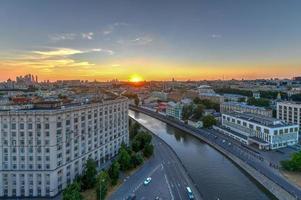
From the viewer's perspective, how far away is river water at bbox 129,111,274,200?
17.5 m

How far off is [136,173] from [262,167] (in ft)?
28.0

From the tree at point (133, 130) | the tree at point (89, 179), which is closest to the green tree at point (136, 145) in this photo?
the tree at point (133, 130)

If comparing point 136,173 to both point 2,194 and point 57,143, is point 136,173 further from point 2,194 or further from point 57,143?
point 2,194

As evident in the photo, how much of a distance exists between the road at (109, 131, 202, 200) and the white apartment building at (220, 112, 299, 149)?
28.1 feet

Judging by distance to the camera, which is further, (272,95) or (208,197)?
(272,95)

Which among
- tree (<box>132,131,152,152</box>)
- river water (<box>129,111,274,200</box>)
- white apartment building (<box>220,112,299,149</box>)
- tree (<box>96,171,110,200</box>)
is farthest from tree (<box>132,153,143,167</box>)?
white apartment building (<box>220,112,299,149</box>)

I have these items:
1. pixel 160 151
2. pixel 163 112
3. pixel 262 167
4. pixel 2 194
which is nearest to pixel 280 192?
pixel 262 167

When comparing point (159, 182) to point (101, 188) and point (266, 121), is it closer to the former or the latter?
point (101, 188)

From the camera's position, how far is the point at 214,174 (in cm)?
2081

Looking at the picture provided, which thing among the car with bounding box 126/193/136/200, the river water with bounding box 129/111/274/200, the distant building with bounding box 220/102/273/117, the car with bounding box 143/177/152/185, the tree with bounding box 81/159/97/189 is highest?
the distant building with bounding box 220/102/273/117

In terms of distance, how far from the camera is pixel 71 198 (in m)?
14.0

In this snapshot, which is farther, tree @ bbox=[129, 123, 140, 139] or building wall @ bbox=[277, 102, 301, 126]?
building wall @ bbox=[277, 102, 301, 126]

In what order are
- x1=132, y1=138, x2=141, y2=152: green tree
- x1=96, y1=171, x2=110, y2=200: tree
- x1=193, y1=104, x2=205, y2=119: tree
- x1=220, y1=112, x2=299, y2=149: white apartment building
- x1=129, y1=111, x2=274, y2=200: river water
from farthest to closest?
x1=193, y1=104, x2=205, y2=119: tree < x1=220, y1=112, x2=299, y2=149: white apartment building < x1=132, y1=138, x2=141, y2=152: green tree < x1=129, y1=111, x2=274, y2=200: river water < x1=96, y1=171, x2=110, y2=200: tree

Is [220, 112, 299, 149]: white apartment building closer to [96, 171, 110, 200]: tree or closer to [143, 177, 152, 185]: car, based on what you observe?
[143, 177, 152, 185]: car
